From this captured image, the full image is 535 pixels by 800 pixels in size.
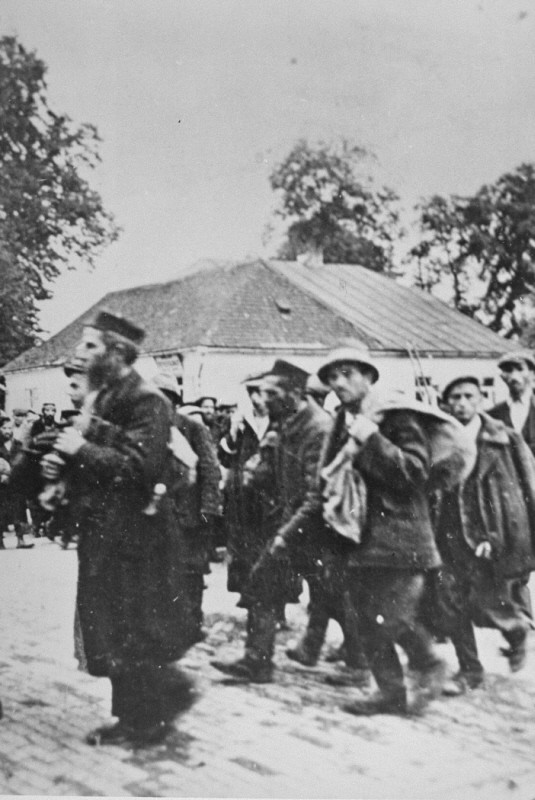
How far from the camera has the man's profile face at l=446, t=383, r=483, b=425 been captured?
4.17m

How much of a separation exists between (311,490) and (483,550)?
96 cm

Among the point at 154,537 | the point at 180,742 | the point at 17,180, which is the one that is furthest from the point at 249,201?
the point at 180,742

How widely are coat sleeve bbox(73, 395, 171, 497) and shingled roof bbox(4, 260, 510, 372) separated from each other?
0.37 m

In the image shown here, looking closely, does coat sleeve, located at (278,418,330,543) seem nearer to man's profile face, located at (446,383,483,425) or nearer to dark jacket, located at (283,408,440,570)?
dark jacket, located at (283,408,440,570)

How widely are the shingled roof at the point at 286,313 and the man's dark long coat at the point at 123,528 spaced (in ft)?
1.28

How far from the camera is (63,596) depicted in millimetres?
4266

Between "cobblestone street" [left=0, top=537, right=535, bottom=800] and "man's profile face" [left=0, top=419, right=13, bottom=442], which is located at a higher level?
"man's profile face" [left=0, top=419, right=13, bottom=442]

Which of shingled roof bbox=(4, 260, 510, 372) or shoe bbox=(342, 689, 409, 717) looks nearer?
shoe bbox=(342, 689, 409, 717)

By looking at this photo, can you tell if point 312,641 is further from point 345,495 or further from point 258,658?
point 345,495

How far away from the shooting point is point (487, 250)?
447 centimetres

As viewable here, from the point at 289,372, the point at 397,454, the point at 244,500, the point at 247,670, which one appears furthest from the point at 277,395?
the point at 247,670

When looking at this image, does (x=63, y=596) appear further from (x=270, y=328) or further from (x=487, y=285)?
(x=487, y=285)

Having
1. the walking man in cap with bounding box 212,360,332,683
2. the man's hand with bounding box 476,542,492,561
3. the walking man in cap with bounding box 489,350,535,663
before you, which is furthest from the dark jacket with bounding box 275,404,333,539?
the walking man in cap with bounding box 489,350,535,663

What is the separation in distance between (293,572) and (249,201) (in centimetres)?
198
